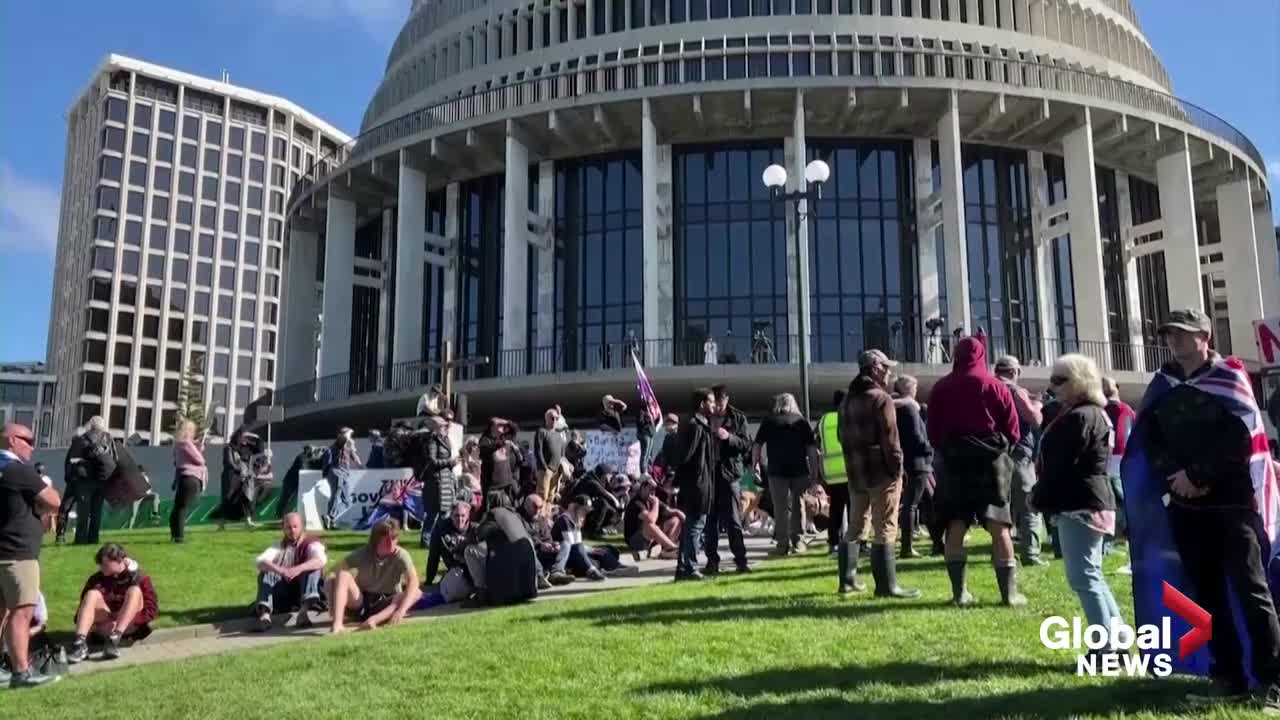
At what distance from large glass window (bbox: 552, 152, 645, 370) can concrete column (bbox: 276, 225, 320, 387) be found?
12767 millimetres

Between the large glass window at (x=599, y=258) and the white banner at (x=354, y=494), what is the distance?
1546 centimetres

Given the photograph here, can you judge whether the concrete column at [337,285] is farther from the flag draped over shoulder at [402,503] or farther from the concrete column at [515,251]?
the flag draped over shoulder at [402,503]

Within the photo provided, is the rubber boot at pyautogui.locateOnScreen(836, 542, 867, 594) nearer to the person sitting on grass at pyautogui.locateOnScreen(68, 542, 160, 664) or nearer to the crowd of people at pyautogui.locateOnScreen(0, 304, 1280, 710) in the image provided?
the crowd of people at pyautogui.locateOnScreen(0, 304, 1280, 710)

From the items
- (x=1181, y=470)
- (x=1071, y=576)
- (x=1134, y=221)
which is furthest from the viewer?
(x=1134, y=221)

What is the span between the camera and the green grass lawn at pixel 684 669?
4434mm

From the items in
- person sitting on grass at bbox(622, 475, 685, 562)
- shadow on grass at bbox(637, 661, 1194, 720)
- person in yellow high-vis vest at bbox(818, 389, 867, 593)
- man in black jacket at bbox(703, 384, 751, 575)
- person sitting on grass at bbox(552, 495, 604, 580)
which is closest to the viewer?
shadow on grass at bbox(637, 661, 1194, 720)

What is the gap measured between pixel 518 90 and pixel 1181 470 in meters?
30.8

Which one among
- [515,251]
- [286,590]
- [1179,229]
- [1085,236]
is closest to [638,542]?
[286,590]

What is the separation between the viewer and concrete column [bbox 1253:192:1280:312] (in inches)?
1393

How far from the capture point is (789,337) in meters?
30.5

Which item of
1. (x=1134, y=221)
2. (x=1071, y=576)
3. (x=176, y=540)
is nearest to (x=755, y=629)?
(x=1071, y=576)

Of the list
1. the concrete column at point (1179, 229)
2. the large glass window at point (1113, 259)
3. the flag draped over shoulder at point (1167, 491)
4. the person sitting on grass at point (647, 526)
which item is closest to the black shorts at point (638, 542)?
the person sitting on grass at point (647, 526)

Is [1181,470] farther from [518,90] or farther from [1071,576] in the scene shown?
[518,90]

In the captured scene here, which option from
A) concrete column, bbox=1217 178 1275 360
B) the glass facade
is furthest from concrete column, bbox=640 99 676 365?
concrete column, bbox=1217 178 1275 360
